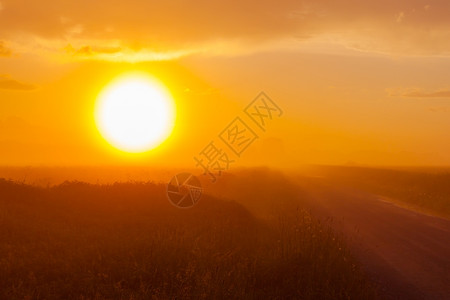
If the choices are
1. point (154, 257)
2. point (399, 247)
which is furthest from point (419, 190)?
point (154, 257)

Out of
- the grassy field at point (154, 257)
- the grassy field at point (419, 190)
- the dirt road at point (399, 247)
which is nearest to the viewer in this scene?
the grassy field at point (154, 257)

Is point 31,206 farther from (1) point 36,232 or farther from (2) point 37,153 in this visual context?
(2) point 37,153

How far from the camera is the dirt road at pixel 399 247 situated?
10320mm

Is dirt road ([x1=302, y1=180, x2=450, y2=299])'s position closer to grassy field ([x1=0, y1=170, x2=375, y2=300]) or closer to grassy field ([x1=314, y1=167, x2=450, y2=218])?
grassy field ([x1=0, y1=170, x2=375, y2=300])

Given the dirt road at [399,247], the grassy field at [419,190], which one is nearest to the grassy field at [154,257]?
the dirt road at [399,247]

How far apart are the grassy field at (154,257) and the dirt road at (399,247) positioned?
1402mm

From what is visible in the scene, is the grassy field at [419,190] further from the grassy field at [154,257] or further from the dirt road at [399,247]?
the grassy field at [154,257]

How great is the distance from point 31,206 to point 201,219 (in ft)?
19.1

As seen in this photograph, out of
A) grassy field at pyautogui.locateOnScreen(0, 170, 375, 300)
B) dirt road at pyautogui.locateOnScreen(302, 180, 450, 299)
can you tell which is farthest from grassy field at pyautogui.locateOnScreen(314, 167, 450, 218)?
grassy field at pyautogui.locateOnScreen(0, 170, 375, 300)

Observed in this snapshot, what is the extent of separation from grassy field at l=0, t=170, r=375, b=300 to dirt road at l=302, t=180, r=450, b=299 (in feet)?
4.60

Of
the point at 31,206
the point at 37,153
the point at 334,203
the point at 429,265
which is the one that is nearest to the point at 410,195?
the point at 334,203

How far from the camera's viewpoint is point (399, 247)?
14.2 m

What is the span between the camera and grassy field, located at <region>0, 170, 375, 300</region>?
316 inches

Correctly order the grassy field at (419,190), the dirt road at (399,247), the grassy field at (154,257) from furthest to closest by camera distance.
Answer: the grassy field at (419,190) < the dirt road at (399,247) < the grassy field at (154,257)
